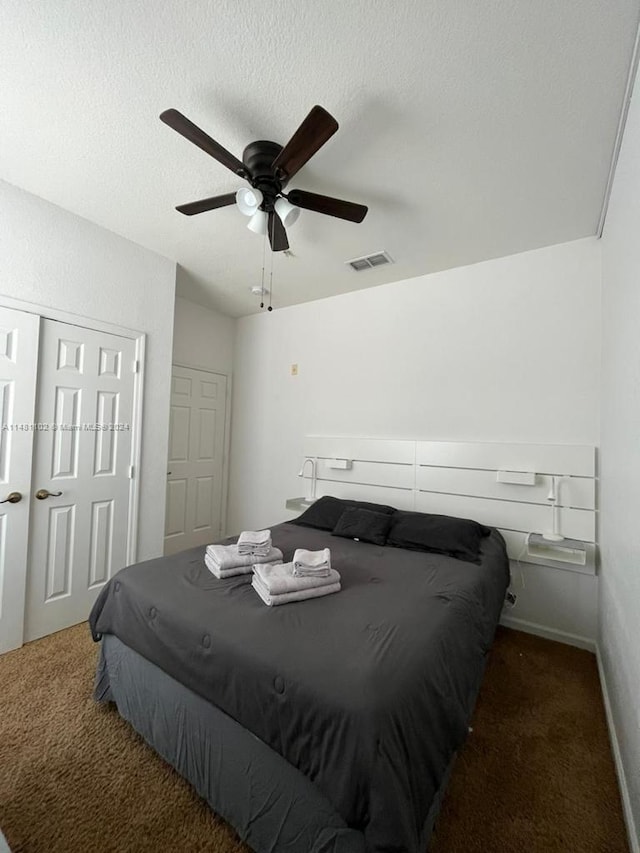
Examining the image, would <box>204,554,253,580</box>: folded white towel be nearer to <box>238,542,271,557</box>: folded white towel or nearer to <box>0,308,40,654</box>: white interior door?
<box>238,542,271,557</box>: folded white towel

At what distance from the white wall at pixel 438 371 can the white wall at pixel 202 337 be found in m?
0.17

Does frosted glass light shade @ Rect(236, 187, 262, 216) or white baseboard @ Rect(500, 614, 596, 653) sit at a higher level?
frosted glass light shade @ Rect(236, 187, 262, 216)

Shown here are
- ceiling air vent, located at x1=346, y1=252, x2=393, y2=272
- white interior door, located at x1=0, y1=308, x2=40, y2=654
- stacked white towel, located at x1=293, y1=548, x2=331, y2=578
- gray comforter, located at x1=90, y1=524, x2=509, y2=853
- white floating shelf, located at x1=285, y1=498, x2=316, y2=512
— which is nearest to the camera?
gray comforter, located at x1=90, y1=524, x2=509, y2=853

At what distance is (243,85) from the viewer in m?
1.57

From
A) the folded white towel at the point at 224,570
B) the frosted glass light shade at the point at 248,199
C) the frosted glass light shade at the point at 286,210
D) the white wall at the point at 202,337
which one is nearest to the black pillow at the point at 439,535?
the folded white towel at the point at 224,570

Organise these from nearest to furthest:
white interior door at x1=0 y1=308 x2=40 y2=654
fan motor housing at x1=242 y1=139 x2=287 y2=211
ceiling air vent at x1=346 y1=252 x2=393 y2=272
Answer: fan motor housing at x1=242 y1=139 x2=287 y2=211
white interior door at x1=0 y1=308 x2=40 y2=654
ceiling air vent at x1=346 y1=252 x2=393 y2=272

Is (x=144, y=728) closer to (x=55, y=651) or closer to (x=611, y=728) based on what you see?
(x=55, y=651)

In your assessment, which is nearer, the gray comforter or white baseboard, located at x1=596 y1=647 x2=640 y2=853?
the gray comforter

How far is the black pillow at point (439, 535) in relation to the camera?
2.36 m

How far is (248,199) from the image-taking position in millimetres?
1832

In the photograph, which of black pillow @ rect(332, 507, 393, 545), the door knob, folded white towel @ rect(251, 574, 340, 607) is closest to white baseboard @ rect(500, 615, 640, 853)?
black pillow @ rect(332, 507, 393, 545)

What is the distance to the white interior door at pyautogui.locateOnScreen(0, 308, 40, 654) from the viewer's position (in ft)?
7.38

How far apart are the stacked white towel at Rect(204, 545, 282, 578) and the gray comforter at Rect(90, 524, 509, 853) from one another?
56 mm

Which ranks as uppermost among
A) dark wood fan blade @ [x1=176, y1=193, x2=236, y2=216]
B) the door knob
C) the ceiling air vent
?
the ceiling air vent
